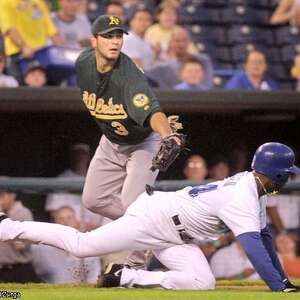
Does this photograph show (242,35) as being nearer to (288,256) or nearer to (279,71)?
(279,71)

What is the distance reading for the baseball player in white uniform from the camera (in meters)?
5.79

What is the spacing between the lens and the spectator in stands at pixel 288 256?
8.02m

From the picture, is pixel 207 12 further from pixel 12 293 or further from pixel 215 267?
pixel 12 293

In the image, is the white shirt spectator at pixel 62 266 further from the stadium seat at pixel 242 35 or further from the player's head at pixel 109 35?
the stadium seat at pixel 242 35

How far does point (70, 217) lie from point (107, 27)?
74.3 inches

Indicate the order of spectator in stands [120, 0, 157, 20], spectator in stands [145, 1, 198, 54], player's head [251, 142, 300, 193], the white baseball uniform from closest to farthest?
player's head [251, 142, 300, 193] < the white baseball uniform < spectator in stands [145, 1, 198, 54] < spectator in stands [120, 0, 157, 20]

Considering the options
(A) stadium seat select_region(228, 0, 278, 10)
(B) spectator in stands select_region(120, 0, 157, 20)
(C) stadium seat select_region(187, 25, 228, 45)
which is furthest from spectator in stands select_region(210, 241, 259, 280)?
(A) stadium seat select_region(228, 0, 278, 10)

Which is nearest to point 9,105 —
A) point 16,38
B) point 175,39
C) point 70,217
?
point 16,38

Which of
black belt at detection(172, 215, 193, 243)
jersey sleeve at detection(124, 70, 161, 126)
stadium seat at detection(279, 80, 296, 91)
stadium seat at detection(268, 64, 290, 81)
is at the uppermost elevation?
jersey sleeve at detection(124, 70, 161, 126)

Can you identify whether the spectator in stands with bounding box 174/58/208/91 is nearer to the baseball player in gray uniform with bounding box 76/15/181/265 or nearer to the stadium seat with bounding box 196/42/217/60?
the stadium seat with bounding box 196/42/217/60

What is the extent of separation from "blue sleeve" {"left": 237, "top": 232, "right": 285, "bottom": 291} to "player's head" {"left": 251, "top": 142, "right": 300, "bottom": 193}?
0.37 meters

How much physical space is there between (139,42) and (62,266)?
10.7ft

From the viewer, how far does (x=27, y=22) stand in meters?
9.82

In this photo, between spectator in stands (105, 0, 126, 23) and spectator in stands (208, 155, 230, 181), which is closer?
spectator in stands (208, 155, 230, 181)
